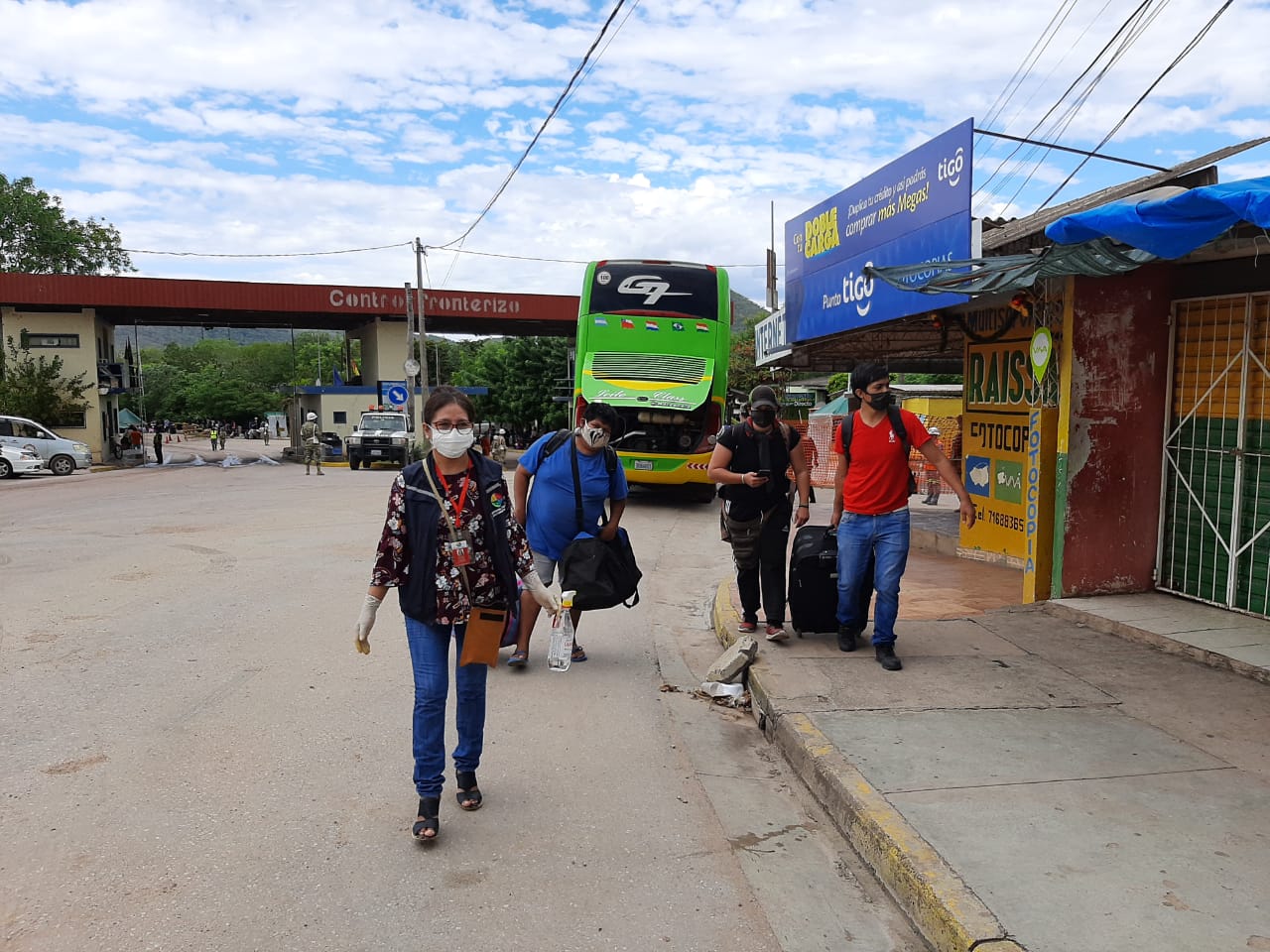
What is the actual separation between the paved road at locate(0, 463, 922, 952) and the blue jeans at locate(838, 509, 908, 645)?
45.7 inches

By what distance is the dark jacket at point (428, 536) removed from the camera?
12.8 feet

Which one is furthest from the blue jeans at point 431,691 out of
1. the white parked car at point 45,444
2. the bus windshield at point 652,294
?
the white parked car at point 45,444

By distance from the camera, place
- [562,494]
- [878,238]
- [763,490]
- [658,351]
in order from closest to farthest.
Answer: [562,494], [763,490], [878,238], [658,351]

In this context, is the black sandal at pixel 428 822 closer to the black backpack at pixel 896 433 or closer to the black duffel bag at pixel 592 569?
the black duffel bag at pixel 592 569

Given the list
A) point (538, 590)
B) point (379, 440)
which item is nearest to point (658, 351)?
point (538, 590)

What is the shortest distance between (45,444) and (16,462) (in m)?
1.45

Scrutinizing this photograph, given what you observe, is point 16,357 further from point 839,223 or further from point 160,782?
point 160,782

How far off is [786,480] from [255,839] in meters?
4.07

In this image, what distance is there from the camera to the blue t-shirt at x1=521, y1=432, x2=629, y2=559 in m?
6.25

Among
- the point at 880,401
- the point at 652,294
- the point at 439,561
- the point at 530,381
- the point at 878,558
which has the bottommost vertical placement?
the point at 878,558

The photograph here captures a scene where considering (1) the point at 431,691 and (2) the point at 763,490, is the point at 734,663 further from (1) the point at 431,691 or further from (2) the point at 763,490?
(1) the point at 431,691

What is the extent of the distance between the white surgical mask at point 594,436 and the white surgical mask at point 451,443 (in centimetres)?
213

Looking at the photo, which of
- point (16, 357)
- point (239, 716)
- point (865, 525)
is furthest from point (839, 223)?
point (16, 357)

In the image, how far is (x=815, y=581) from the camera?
21.7 ft
